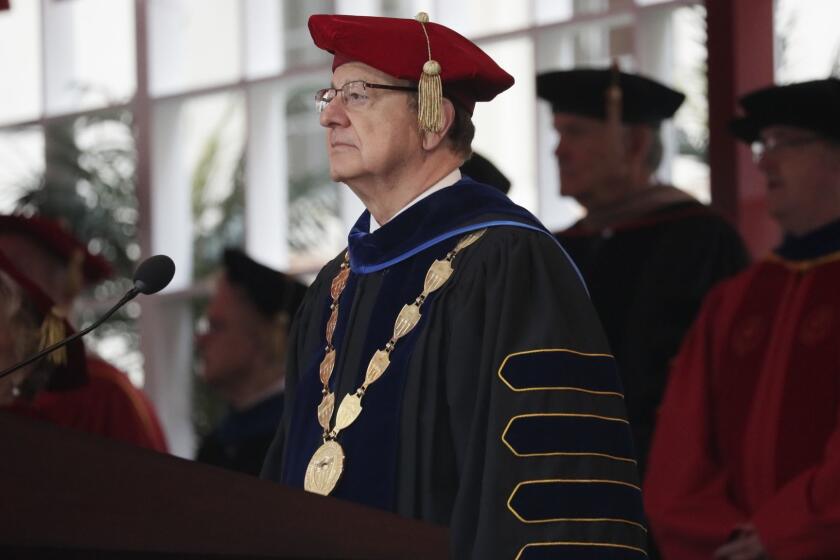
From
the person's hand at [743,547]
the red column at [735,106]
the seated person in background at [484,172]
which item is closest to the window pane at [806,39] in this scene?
the red column at [735,106]

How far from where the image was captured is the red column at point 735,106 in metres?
6.34

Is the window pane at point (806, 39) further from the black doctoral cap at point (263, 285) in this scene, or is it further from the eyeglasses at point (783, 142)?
the black doctoral cap at point (263, 285)

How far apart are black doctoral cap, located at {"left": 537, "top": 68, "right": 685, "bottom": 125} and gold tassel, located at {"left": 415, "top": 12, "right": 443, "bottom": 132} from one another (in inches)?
110

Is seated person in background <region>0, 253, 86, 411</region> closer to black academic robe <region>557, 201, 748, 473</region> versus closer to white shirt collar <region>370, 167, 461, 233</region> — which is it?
white shirt collar <region>370, 167, 461, 233</region>

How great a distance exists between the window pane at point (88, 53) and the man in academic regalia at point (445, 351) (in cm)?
641

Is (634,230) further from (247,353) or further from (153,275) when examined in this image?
(153,275)

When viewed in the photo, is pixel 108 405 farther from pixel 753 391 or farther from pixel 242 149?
pixel 242 149

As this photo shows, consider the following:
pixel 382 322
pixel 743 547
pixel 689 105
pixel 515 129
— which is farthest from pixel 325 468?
pixel 515 129

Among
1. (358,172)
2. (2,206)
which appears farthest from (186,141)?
(358,172)

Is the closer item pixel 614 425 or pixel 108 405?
pixel 614 425

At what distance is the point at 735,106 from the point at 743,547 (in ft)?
7.08

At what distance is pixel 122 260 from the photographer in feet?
30.8

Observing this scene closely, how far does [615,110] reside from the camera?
587 centimetres

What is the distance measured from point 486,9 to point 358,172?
4.71 metres
